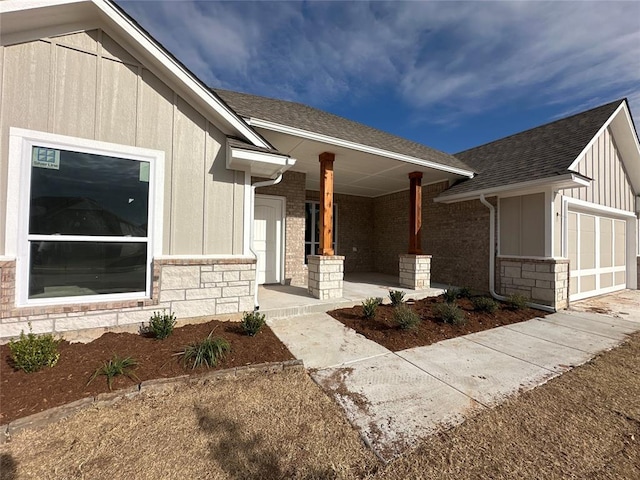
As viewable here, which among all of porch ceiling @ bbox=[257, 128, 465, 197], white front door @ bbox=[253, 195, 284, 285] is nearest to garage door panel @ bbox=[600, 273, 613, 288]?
porch ceiling @ bbox=[257, 128, 465, 197]

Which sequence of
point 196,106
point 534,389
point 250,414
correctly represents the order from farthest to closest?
point 196,106 → point 534,389 → point 250,414

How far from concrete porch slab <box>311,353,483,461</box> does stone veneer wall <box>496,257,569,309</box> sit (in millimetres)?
5290

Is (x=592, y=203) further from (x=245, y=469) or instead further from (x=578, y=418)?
(x=245, y=469)

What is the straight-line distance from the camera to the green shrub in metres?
2.77

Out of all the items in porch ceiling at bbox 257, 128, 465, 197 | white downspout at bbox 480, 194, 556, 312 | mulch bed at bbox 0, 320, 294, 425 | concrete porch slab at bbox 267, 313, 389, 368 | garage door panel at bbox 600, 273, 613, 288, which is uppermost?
porch ceiling at bbox 257, 128, 465, 197

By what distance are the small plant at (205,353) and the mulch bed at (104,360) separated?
0.23 feet

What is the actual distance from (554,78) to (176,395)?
35.2 feet

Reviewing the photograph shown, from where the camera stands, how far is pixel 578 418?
2.49 meters

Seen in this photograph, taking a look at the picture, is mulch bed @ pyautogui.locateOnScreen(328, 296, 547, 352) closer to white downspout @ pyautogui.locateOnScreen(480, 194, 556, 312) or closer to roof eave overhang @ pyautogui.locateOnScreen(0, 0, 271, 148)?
white downspout @ pyautogui.locateOnScreen(480, 194, 556, 312)

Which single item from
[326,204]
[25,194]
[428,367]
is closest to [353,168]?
[326,204]

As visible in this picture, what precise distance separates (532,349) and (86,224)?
22.3 feet

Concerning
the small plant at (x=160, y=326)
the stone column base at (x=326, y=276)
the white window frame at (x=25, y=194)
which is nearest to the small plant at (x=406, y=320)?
the stone column base at (x=326, y=276)

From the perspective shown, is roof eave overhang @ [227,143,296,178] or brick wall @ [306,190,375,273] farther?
brick wall @ [306,190,375,273]

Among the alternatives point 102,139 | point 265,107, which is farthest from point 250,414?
point 265,107
